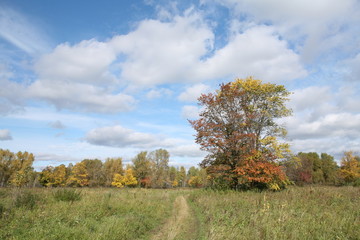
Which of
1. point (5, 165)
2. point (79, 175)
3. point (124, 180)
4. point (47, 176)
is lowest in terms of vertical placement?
point (124, 180)

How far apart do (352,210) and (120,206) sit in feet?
39.7

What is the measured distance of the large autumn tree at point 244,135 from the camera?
2147cm

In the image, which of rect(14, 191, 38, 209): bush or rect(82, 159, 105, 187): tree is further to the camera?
rect(82, 159, 105, 187): tree

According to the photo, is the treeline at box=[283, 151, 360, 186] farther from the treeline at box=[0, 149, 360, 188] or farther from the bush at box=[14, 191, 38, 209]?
the bush at box=[14, 191, 38, 209]

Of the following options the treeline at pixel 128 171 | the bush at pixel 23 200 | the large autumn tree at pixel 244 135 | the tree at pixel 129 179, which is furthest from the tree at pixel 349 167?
the bush at pixel 23 200

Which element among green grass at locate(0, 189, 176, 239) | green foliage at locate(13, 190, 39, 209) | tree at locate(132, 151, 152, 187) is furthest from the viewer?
tree at locate(132, 151, 152, 187)

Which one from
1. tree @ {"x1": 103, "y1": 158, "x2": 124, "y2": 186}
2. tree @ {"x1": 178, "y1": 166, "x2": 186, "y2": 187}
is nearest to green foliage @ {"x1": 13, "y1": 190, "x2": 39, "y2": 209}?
tree @ {"x1": 103, "y1": 158, "x2": 124, "y2": 186}

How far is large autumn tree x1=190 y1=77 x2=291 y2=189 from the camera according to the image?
70.4 ft

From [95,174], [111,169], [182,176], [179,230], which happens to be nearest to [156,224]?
[179,230]

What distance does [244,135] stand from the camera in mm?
21125

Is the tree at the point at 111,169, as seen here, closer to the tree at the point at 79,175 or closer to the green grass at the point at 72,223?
the tree at the point at 79,175

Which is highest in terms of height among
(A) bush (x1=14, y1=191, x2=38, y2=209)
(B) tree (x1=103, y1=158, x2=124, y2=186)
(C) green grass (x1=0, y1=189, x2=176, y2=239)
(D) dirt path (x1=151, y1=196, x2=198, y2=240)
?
(B) tree (x1=103, y1=158, x2=124, y2=186)

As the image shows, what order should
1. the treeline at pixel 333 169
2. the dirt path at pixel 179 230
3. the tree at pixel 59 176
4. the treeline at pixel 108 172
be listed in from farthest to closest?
the tree at pixel 59 176 < the treeline at pixel 108 172 < the treeline at pixel 333 169 < the dirt path at pixel 179 230

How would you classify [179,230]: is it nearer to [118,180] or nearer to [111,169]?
[118,180]
